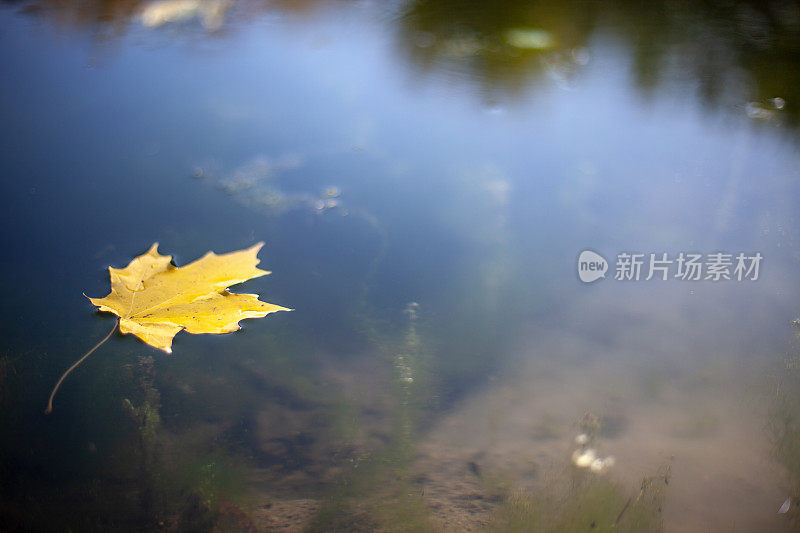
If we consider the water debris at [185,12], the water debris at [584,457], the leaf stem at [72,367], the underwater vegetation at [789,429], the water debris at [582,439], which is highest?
the water debris at [185,12]

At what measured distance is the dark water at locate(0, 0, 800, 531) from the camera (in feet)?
2.69

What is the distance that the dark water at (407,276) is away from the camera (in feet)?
2.69

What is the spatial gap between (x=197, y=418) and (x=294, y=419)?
5.5 inches

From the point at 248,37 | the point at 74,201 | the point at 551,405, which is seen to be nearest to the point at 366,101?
the point at 248,37

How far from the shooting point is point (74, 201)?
48.9 inches

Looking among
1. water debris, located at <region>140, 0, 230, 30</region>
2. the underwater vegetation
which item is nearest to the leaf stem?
the underwater vegetation

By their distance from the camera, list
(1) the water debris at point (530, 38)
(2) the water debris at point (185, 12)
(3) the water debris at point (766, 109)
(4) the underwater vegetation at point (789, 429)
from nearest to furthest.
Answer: (4) the underwater vegetation at point (789, 429) < (3) the water debris at point (766, 109) < (1) the water debris at point (530, 38) < (2) the water debris at point (185, 12)

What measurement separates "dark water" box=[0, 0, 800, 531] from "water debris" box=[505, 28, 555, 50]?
0.02 m

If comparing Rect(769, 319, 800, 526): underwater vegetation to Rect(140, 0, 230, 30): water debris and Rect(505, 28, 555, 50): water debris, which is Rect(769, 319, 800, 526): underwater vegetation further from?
Rect(140, 0, 230, 30): water debris

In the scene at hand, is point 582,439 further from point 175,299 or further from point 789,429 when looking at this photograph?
point 175,299

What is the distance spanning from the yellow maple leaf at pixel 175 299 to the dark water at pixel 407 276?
26 millimetres

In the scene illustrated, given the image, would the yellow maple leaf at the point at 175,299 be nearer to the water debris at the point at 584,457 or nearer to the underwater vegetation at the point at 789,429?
the water debris at the point at 584,457

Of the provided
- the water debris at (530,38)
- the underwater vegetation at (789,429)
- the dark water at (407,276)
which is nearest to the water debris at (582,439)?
the dark water at (407,276)

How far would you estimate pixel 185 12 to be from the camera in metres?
2.05
